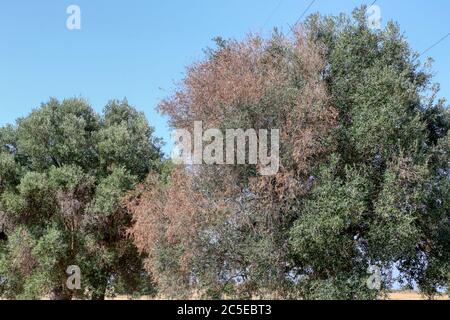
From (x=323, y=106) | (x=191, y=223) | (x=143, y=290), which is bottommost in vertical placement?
(x=143, y=290)

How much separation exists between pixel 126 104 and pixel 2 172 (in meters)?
7.78

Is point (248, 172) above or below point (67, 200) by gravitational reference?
above

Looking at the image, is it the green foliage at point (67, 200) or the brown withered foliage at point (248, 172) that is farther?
the green foliage at point (67, 200)

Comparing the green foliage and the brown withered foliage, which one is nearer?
the brown withered foliage

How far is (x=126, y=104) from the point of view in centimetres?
2902

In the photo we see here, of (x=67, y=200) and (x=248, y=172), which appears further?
(x=67, y=200)

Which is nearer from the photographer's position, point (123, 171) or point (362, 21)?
point (362, 21)

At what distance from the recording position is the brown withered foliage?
16.7m

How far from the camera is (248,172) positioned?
17047 mm

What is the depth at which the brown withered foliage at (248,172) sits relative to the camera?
54.7ft
